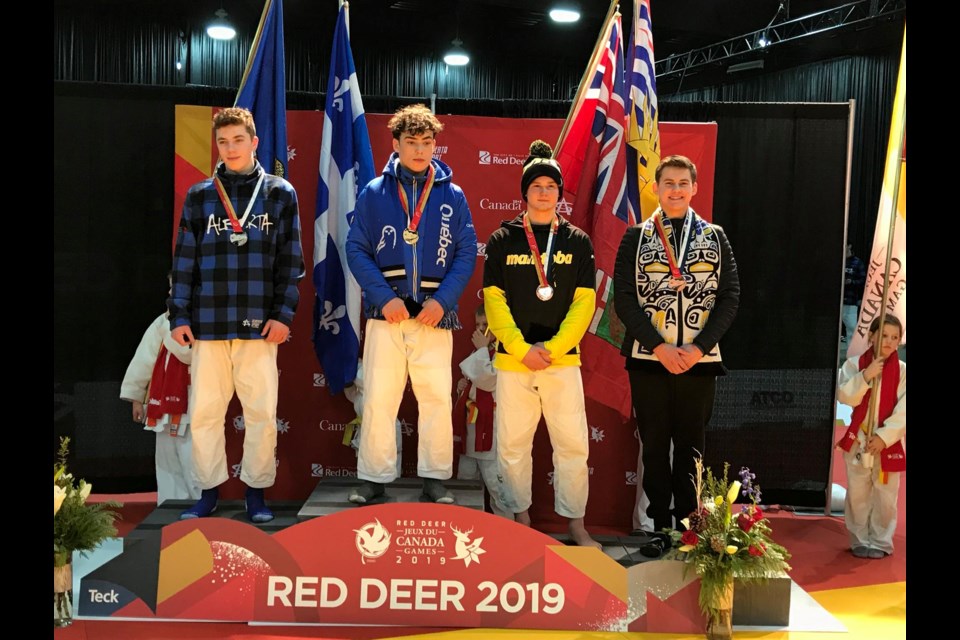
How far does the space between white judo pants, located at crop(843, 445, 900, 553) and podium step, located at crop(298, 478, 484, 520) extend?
1.89m

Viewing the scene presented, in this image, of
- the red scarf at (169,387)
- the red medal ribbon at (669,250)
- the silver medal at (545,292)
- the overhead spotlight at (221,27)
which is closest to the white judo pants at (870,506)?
the red medal ribbon at (669,250)

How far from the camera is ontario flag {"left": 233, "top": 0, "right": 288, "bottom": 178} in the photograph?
4.32 metres

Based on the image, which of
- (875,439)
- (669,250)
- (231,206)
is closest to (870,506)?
(875,439)

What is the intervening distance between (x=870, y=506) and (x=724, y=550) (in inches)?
64.2

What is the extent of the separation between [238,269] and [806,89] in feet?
29.9

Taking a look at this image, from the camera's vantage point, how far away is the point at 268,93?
172 inches

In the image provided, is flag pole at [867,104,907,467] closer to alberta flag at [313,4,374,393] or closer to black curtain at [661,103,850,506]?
black curtain at [661,103,850,506]

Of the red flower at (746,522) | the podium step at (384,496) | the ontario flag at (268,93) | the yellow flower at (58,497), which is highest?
the ontario flag at (268,93)

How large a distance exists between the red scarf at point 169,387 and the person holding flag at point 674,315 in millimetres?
2337

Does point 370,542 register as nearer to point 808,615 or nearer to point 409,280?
point 409,280

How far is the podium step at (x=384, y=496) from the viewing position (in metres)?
3.71

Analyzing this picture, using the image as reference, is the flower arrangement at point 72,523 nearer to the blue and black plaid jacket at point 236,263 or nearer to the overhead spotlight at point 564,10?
the blue and black plaid jacket at point 236,263

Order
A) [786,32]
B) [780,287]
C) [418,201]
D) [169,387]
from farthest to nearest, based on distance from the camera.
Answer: [786,32] → [780,287] → [169,387] → [418,201]

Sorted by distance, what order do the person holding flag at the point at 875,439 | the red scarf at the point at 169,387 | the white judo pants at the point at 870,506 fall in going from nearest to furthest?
the person holding flag at the point at 875,439
the white judo pants at the point at 870,506
the red scarf at the point at 169,387
